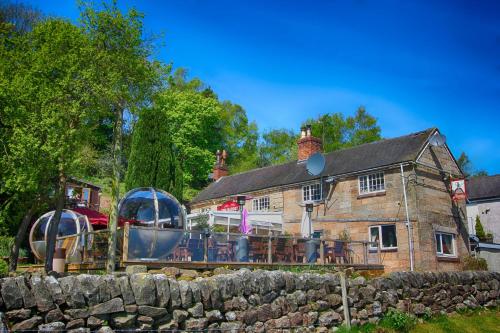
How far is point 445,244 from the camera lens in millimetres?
26641

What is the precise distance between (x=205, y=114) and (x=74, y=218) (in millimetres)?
31043

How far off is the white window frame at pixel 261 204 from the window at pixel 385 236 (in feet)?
25.8

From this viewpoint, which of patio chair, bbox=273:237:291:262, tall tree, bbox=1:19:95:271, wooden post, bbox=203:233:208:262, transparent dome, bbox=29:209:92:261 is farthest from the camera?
transparent dome, bbox=29:209:92:261

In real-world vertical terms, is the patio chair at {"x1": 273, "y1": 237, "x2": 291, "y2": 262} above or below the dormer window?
below

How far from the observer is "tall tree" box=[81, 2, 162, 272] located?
14438 mm

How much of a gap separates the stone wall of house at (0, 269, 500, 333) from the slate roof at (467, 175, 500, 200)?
85.9 feet

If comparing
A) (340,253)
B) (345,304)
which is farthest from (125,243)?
(340,253)

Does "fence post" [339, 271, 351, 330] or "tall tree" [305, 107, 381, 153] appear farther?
"tall tree" [305, 107, 381, 153]

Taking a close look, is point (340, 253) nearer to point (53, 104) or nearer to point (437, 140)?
point (437, 140)

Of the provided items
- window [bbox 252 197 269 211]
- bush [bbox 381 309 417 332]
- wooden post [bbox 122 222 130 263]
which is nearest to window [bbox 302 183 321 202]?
window [bbox 252 197 269 211]

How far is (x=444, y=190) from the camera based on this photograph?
27.5 metres

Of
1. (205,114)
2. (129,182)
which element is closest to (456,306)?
(129,182)

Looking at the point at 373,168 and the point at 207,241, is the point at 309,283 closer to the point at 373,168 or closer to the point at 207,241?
the point at 207,241

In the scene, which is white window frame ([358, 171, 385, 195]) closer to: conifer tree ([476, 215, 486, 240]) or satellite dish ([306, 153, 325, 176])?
satellite dish ([306, 153, 325, 176])
